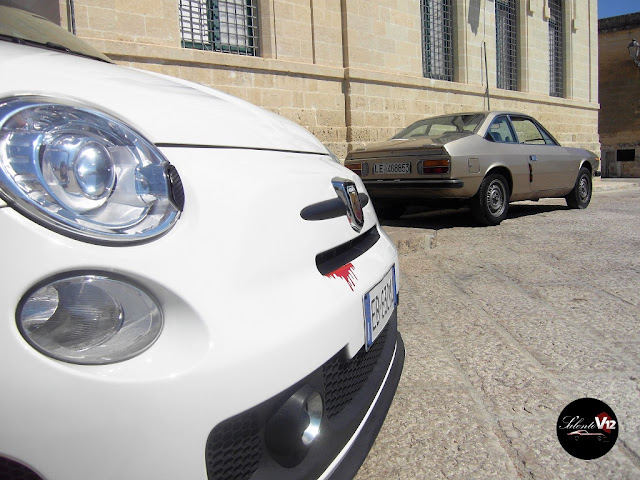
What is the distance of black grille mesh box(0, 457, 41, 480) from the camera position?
0.67 meters

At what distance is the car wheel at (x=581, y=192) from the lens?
297 inches

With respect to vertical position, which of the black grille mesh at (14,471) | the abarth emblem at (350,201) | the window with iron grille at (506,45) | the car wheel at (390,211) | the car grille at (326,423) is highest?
the window with iron grille at (506,45)

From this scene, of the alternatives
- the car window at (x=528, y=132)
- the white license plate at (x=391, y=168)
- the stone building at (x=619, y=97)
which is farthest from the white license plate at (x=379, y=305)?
the stone building at (x=619, y=97)

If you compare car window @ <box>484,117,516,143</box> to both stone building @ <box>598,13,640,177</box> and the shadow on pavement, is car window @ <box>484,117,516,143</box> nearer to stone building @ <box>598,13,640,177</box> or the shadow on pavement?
the shadow on pavement

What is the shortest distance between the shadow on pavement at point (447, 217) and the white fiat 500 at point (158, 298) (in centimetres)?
485

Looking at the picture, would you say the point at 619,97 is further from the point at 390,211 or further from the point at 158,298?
the point at 158,298

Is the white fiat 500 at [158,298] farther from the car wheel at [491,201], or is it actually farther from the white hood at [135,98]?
the car wheel at [491,201]

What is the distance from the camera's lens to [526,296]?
3.10 metres

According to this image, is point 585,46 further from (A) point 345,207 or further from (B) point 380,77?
(A) point 345,207

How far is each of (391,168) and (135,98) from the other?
190 inches

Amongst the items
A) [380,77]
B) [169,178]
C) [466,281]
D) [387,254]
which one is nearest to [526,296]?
[466,281]

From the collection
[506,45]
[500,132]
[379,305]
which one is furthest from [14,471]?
[506,45]

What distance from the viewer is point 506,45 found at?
13.7m

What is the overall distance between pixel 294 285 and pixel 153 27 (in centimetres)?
676
